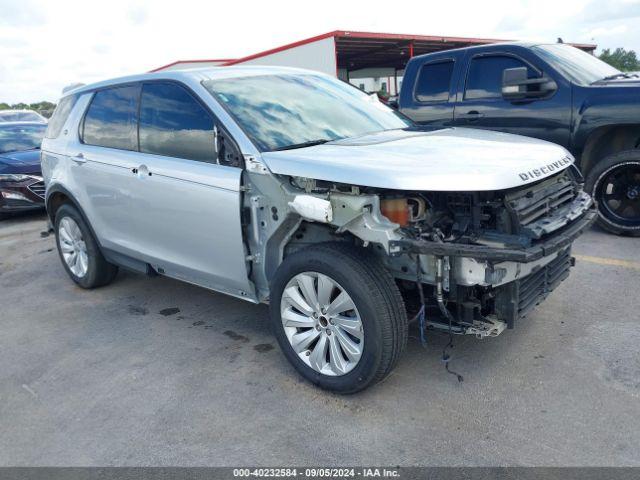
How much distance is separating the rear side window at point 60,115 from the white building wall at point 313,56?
11816 millimetres

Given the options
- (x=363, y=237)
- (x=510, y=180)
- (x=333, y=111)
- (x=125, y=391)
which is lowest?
(x=125, y=391)

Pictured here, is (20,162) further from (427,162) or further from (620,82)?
(620,82)

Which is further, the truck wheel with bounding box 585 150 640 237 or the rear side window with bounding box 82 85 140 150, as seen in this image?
the truck wheel with bounding box 585 150 640 237

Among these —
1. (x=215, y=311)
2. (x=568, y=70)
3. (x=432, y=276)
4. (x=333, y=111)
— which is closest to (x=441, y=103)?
(x=568, y=70)

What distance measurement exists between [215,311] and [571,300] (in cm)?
278

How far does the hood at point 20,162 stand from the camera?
909cm

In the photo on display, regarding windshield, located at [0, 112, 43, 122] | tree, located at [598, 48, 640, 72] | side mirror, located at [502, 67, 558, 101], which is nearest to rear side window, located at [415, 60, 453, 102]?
side mirror, located at [502, 67, 558, 101]

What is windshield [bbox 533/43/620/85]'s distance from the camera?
5.80 meters

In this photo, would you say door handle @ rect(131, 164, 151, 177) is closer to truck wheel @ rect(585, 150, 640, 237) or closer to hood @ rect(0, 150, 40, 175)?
truck wheel @ rect(585, 150, 640, 237)

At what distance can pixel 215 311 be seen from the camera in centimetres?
459

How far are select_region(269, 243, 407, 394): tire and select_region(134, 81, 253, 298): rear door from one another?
0.46 meters

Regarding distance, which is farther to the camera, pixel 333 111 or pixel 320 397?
pixel 333 111

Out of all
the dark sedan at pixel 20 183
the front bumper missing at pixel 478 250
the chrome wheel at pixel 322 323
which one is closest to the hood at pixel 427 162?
the front bumper missing at pixel 478 250

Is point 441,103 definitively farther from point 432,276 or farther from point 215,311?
point 432,276
